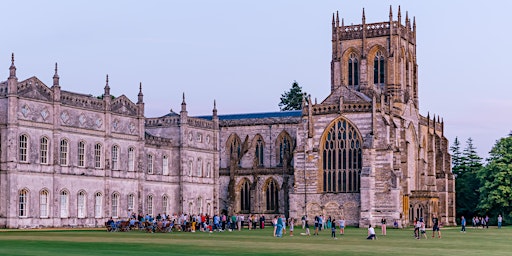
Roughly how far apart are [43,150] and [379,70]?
137ft

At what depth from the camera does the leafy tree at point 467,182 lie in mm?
111562

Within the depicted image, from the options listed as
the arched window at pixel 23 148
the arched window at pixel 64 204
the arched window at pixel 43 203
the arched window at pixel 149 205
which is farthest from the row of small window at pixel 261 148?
the arched window at pixel 23 148

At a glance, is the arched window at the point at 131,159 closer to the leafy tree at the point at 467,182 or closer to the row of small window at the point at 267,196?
the row of small window at the point at 267,196

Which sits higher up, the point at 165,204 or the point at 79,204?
the point at 79,204

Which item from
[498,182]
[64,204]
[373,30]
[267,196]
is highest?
[373,30]

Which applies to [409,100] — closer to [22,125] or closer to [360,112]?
[360,112]

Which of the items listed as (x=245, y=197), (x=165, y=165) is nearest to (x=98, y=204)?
(x=165, y=165)

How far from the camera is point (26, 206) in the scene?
65.9 meters

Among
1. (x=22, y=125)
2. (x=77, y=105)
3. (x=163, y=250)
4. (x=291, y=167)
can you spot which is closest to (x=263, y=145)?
(x=291, y=167)

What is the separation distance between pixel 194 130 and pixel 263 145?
1131 centimetres

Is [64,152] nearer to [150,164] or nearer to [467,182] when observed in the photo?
[150,164]

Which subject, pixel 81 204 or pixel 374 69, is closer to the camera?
pixel 81 204

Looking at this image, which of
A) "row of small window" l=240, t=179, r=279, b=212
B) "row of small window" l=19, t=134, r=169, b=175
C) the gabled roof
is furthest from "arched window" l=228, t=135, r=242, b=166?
"row of small window" l=19, t=134, r=169, b=175

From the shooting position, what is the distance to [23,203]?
65812 millimetres
